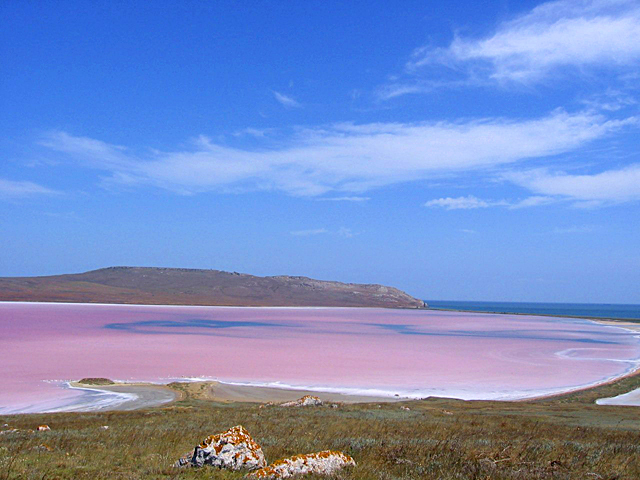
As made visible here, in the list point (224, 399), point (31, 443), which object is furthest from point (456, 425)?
point (224, 399)

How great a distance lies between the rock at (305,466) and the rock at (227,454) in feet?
1.06

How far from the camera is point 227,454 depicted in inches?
231

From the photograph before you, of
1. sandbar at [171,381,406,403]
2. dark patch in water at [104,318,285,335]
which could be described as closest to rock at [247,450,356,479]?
sandbar at [171,381,406,403]

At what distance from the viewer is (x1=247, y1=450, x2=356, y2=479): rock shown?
542 cm

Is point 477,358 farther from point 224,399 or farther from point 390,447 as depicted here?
point 390,447

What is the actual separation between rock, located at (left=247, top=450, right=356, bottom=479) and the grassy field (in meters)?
0.23

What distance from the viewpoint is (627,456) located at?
7652 millimetres

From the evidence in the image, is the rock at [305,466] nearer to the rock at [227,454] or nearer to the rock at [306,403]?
the rock at [227,454]

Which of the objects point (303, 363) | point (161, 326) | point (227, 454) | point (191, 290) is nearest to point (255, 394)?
point (303, 363)

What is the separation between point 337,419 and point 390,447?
470cm

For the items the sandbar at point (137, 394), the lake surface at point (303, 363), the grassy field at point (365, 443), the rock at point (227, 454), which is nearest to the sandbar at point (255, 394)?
the sandbar at point (137, 394)

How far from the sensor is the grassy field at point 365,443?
5934 millimetres

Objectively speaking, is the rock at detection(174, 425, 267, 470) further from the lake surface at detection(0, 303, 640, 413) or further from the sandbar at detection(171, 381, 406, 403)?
the sandbar at detection(171, 381, 406, 403)

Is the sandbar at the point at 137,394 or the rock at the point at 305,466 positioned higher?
the rock at the point at 305,466
